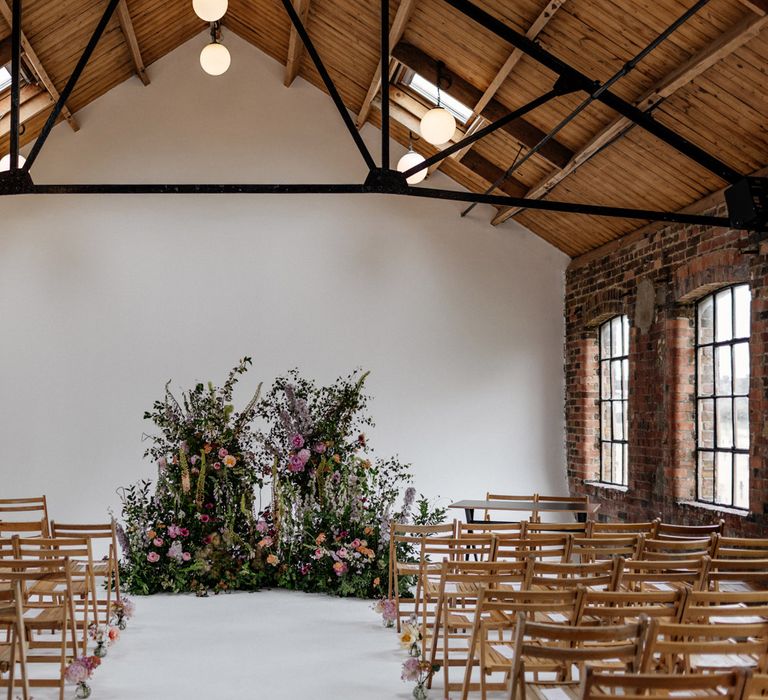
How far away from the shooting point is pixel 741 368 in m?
8.23

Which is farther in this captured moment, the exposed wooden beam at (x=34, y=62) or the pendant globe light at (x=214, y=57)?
the exposed wooden beam at (x=34, y=62)

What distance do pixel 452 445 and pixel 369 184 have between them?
4.98 m

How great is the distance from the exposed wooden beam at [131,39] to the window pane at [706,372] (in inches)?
259

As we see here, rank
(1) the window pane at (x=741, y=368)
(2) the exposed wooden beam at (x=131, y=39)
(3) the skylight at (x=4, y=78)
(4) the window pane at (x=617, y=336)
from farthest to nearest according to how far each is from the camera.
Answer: (4) the window pane at (x=617, y=336) < (3) the skylight at (x=4, y=78) < (2) the exposed wooden beam at (x=131, y=39) < (1) the window pane at (x=741, y=368)

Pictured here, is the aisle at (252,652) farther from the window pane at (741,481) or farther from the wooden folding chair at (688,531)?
the window pane at (741,481)

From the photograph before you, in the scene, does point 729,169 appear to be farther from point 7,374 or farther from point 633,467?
point 7,374

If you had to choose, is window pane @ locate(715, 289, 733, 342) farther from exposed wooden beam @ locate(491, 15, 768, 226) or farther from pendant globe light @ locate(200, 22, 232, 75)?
pendant globe light @ locate(200, 22, 232, 75)

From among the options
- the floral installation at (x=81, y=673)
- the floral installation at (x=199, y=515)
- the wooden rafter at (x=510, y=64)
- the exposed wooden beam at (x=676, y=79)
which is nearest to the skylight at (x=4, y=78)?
the floral installation at (x=199, y=515)

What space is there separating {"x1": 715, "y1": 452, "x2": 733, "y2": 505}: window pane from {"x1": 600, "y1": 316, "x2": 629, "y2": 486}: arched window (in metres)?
1.97

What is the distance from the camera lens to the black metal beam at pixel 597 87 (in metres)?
7.32

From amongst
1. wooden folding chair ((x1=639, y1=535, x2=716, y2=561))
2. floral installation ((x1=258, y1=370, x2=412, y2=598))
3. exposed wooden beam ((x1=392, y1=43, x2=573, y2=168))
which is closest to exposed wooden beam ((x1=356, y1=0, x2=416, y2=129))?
exposed wooden beam ((x1=392, y1=43, x2=573, y2=168))

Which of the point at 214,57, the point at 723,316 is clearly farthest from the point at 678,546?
the point at 214,57

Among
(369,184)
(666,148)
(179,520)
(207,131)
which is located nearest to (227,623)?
(179,520)

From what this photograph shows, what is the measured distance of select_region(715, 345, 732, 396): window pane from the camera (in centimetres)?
847
